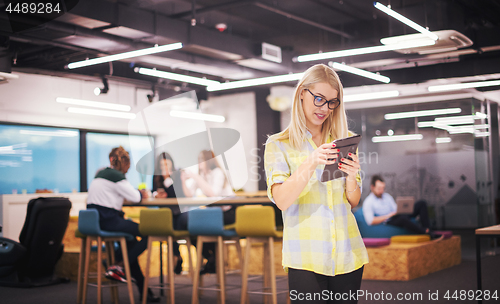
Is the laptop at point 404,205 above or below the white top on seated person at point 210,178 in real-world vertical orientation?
below

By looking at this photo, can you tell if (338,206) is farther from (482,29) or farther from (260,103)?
(260,103)

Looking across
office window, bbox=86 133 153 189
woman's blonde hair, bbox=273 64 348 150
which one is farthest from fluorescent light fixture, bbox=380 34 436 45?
office window, bbox=86 133 153 189

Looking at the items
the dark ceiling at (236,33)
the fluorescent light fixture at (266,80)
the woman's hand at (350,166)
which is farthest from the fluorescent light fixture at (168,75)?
the woman's hand at (350,166)

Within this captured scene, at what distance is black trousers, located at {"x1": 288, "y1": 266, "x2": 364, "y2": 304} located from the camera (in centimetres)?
150

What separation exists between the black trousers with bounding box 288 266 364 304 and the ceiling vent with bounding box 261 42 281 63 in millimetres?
7078

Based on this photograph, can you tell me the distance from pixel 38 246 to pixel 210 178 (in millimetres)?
2237

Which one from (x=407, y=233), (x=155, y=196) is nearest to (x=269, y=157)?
(x=155, y=196)

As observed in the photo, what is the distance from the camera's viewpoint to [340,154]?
59.5 inches

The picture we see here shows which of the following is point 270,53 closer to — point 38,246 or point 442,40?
point 442,40

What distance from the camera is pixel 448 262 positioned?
21.1 feet

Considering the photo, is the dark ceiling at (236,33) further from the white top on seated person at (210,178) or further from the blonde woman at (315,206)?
the blonde woman at (315,206)

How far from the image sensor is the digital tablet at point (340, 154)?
1.50 metres

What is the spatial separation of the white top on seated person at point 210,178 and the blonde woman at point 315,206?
2831mm

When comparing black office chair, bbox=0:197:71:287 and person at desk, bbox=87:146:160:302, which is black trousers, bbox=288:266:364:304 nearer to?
person at desk, bbox=87:146:160:302
